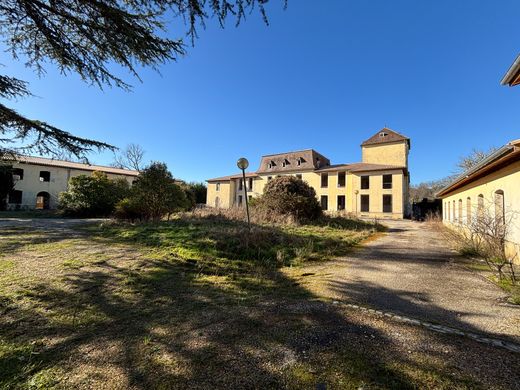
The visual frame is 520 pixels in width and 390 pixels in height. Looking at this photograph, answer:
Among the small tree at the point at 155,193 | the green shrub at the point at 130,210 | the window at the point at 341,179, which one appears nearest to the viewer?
the small tree at the point at 155,193

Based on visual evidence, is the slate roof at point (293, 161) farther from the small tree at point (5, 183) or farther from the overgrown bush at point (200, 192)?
the small tree at point (5, 183)

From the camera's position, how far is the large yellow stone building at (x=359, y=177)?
2656cm

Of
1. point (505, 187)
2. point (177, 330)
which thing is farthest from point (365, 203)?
point (177, 330)

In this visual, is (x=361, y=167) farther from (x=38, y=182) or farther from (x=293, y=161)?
(x=38, y=182)

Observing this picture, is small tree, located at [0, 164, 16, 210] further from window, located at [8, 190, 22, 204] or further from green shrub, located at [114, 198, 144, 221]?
green shrub, located at [114, 198, 144, 221]

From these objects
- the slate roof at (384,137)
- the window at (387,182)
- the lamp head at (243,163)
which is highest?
the slate roof at (384,137)

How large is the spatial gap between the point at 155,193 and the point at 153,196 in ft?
0.55

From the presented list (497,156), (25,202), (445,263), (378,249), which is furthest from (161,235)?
(25,202)

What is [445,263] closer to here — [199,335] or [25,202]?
[199,335]

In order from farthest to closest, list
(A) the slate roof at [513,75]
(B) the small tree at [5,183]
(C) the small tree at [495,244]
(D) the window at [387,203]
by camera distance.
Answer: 1. (D) the window at [387,203]
2. (B) the small tree at [5,183]
3. (C) the small tree at [495,244]
4. (A) the slate roof at [513,75]

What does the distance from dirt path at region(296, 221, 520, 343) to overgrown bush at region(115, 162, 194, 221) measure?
788cm

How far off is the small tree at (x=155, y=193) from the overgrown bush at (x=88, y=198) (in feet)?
27.4

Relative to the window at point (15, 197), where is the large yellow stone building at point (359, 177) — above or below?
above

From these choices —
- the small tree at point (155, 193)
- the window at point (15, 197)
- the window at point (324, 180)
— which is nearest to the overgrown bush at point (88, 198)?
the small tree at point (155, 193)
